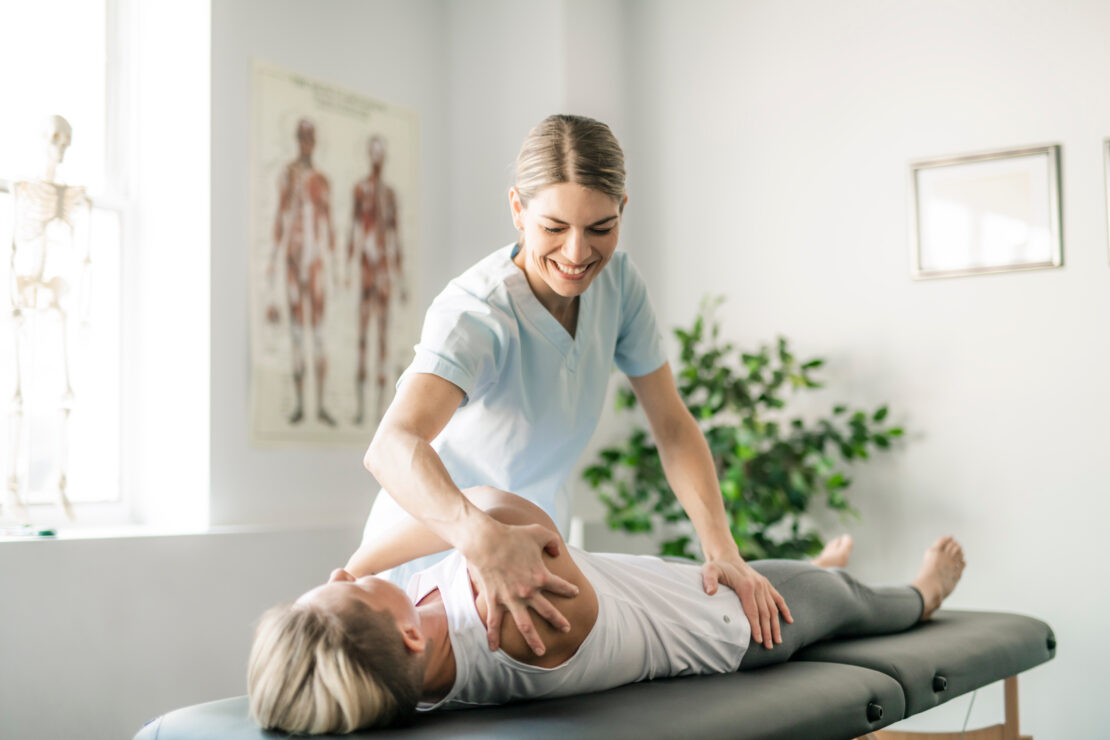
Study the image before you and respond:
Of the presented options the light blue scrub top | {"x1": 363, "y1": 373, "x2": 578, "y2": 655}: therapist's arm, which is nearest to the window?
the light blue scrub top

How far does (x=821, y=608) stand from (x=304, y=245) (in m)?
2.15

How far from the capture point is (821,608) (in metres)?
1.91

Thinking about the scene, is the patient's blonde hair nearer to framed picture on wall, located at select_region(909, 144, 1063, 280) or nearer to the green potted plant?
the green potted plant

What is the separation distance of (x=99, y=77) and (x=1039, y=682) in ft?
11.1

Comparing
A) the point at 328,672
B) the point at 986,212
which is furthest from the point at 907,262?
the point at 328,672

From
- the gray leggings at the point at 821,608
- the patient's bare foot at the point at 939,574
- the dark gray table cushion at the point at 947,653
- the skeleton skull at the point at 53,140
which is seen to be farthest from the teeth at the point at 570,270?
the skeleton skull at the point at 53,140

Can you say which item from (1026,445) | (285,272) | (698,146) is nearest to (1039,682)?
(1026,445)

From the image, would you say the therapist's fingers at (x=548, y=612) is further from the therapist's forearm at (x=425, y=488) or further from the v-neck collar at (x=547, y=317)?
the v-neck collar at (x=547, y=317)

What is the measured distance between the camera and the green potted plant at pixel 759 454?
10.9 feet

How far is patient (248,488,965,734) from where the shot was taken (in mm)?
1259

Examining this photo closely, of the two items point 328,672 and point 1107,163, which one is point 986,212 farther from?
point 328,672

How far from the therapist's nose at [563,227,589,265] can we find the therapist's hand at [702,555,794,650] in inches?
22.8

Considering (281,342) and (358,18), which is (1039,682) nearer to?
(281,342)

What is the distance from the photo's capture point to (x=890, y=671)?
1725mm
